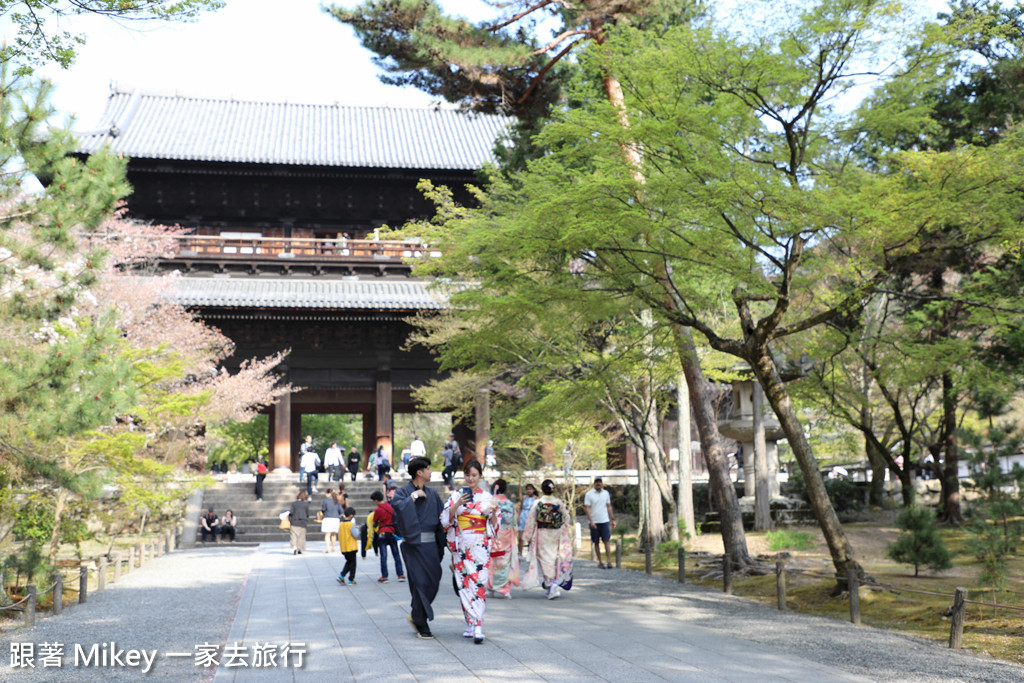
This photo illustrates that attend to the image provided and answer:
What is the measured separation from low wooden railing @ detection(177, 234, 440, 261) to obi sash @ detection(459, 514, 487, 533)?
60.3 feet

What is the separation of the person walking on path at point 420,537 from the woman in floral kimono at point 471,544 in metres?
0.16

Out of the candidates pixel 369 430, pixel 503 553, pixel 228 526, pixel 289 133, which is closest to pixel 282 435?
pixel 228 526

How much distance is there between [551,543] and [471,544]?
3793 millimetres

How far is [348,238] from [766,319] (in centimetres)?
2003

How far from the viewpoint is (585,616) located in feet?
30.9

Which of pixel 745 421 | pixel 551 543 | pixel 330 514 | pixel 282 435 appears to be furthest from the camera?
pixel 282 435

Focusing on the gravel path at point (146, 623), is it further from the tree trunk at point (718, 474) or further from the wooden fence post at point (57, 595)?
the tree trunk at point (718, 474)

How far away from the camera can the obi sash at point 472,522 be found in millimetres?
7796

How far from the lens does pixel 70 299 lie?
8.72 meters

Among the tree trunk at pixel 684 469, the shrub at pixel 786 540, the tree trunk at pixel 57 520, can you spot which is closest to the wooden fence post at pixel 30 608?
the tree trunk at pixel 57 520

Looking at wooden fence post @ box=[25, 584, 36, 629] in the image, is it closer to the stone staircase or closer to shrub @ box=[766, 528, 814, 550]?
shrub @ box=[766, 528, 814, 550]

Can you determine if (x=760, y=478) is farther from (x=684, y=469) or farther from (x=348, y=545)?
(x=348, y=545)

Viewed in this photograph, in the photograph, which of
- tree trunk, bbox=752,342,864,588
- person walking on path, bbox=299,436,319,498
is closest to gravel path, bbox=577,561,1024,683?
tree trunk, bbox=752,342,864,588

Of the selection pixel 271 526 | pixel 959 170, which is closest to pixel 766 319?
pixel 959 170
